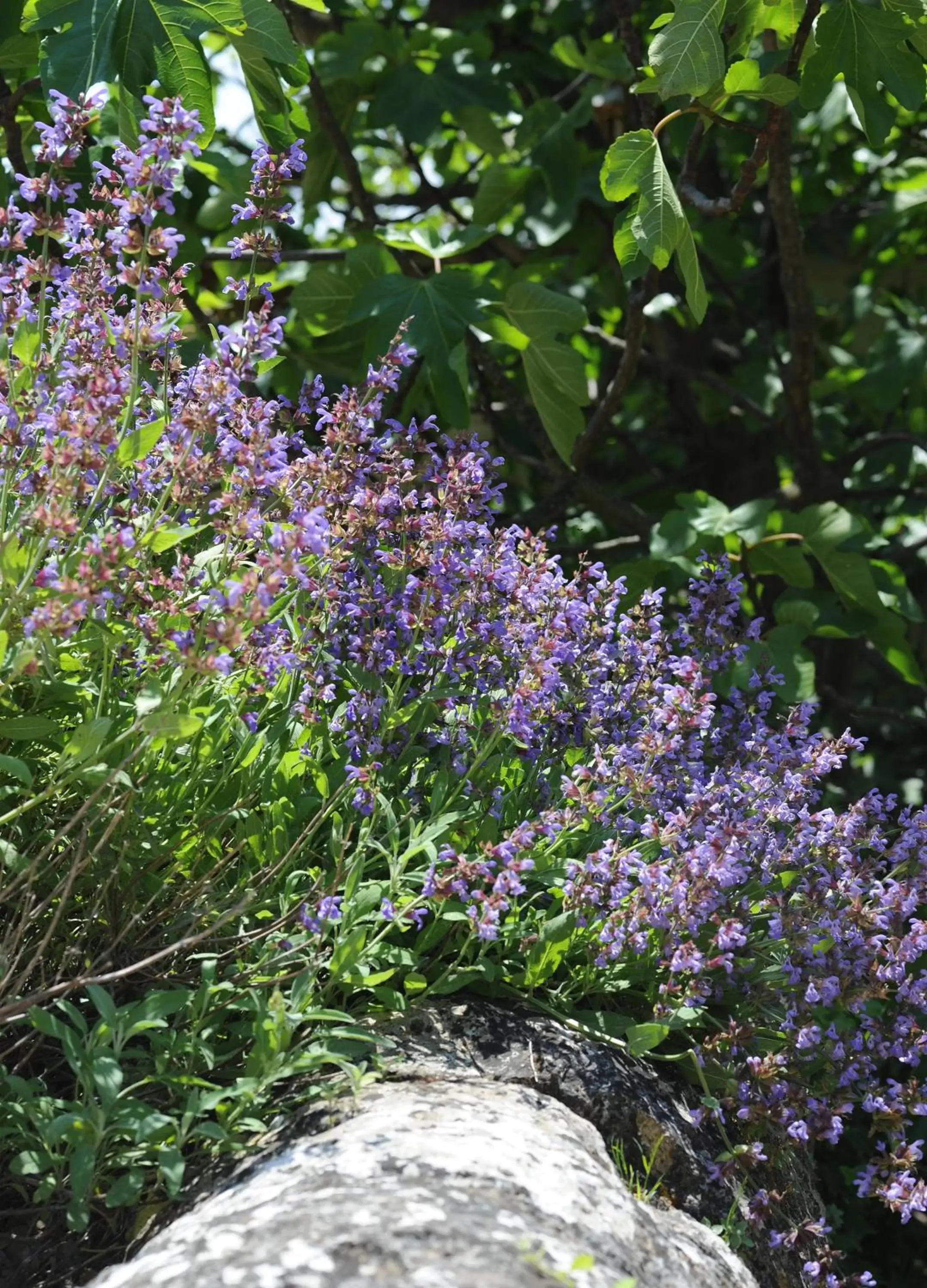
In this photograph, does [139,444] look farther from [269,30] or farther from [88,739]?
[269,30]

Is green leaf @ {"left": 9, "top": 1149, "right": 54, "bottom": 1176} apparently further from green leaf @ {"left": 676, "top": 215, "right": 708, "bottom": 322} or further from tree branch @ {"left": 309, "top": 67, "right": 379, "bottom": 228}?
tree branch @ {"left": 309, "top": 67, "right": 379, "bottom": 228}

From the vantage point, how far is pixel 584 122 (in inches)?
156

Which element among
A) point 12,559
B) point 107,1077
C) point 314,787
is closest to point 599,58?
point 314,787

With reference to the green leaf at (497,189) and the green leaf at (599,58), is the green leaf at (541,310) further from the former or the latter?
the green leaf at (599,58)

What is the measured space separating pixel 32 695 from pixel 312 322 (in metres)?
1.72

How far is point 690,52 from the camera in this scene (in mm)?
2469

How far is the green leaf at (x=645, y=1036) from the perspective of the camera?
1.98 meters

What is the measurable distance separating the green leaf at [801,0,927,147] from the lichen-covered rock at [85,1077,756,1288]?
6.56 feet

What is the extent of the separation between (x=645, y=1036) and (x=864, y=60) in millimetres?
1928

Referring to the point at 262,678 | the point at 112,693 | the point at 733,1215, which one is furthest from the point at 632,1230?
the point at 112,693

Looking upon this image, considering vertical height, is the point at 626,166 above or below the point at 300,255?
below

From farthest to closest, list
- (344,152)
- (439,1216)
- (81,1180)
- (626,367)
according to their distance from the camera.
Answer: (344,152)
(626,367)
(81,1180)
(439,1216)

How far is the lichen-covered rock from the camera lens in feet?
4.57

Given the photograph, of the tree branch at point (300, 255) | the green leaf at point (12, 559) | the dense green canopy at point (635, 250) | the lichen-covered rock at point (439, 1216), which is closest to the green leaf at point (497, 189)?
the dense green canopy at point (635, 250)
